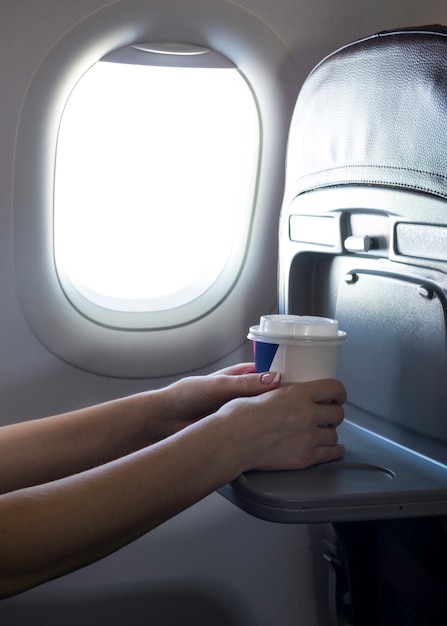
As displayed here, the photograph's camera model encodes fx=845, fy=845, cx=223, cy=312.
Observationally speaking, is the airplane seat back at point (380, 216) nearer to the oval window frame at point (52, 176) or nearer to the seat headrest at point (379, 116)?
the seat headrest at point (379, 116)

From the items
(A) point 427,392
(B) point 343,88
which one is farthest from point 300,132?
(A) point 427,392

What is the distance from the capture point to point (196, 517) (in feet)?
8.29

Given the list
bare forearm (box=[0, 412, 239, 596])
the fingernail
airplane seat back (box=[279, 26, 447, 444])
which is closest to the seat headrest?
airplane seat back (box=[279, 26, 447, 444])

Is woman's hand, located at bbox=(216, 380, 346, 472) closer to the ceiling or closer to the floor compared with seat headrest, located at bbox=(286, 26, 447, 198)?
closer to the floor

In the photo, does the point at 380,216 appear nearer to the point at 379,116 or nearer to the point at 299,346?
the point at 379,116

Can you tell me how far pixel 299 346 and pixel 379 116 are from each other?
17.9 inches

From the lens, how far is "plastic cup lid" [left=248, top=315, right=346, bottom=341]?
1487 mm

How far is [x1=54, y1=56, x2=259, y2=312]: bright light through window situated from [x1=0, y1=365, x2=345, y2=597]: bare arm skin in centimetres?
75

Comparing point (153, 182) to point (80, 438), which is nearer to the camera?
point (80, 438)

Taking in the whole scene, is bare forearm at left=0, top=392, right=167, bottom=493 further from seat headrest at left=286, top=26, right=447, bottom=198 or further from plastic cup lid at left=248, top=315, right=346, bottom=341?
seat headrest at left=286, top=26, right=447, bottom=198

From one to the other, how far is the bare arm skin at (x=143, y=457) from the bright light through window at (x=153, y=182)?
2.48 ft

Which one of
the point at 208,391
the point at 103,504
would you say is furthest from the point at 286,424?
the point at 103,504

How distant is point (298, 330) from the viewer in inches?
58.7

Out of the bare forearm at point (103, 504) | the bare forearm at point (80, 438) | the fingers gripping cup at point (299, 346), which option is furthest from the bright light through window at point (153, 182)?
the bare forearm at point (103, 504)
